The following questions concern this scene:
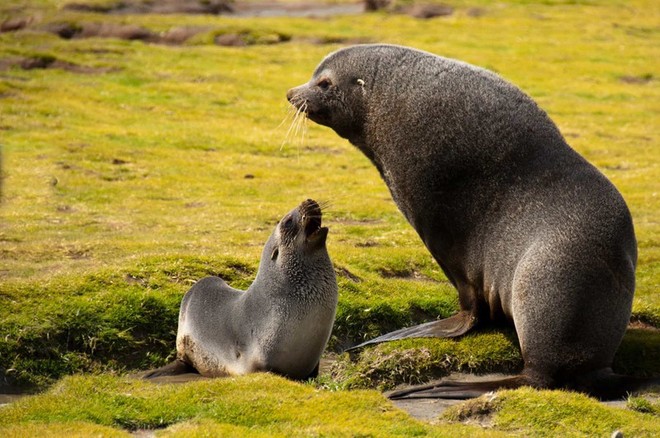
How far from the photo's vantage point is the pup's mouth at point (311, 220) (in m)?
10.8

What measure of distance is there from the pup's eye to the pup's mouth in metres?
2.23

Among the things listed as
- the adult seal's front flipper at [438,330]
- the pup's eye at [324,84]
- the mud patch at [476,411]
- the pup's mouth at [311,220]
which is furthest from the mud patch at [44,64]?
the mud patch at [476,411]

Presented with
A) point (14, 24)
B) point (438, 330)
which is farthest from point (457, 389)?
point (14, 24)

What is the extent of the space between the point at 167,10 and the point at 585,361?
48071 millimetres

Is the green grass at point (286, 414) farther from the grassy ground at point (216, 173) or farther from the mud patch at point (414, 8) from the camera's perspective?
the mud patch at point (414, 8)

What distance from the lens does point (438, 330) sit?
11.8m

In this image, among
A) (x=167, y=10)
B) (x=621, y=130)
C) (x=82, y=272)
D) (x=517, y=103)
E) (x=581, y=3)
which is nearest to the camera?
(x=517, y=103)

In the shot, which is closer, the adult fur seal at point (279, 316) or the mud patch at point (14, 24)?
the adult fur seal at point (279, 316)

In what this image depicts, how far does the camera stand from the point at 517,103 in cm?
1135

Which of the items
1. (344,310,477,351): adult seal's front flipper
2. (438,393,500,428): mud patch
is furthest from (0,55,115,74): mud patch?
(438,393,500,428): mud patch

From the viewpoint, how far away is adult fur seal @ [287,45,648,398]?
10.2 m

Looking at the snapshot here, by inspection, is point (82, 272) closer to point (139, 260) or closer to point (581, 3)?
point (139, 260)

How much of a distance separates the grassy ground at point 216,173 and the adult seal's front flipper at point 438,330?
0.19 metres

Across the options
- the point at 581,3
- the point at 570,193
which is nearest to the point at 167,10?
the point at 581,3
